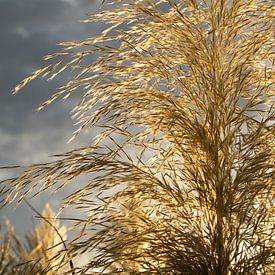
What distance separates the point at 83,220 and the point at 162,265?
0.71 metres

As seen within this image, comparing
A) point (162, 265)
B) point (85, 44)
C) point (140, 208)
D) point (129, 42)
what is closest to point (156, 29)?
point (129, 42)

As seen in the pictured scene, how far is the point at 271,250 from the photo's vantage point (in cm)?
508

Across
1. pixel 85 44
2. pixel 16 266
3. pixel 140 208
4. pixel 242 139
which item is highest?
pixel 85 44

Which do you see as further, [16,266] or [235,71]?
[235,71]

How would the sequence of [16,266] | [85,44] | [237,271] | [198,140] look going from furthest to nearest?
[85,44], [198,140], [237,271], [16,266]

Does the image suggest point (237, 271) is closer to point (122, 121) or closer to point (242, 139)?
point (242, 139)

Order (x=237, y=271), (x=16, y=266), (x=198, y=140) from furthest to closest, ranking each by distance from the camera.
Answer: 1. (x=198, y=140)
2. (x=237, y=271)
3. (x=16, y=266)

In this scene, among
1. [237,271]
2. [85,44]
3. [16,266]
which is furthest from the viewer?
[85,44]

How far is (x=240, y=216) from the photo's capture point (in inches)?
200

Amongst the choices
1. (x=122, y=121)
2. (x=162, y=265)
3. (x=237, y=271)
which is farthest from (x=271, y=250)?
(x=122, y=121)

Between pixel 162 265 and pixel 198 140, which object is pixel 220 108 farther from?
pixel 162 265

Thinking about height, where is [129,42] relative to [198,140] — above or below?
above

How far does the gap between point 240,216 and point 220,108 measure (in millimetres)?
902

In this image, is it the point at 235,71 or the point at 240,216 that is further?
the point at 235,71
